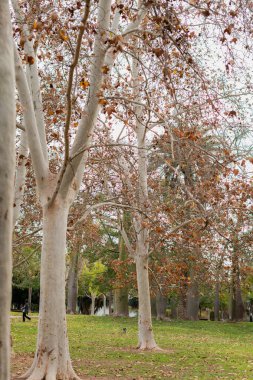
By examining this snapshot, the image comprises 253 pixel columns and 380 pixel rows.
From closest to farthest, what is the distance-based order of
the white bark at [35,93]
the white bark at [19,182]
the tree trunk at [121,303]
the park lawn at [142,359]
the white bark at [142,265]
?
the white bark at [35,93], the park lawn at [142,359], the white bark at [19,182], the white bark at [142,265], the tree trunk at [121,303]

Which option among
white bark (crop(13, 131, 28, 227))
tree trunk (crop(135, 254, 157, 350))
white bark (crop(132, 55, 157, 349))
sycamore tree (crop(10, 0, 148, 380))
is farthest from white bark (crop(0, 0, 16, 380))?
tree trunk (crop(135, 254, 157, 350))

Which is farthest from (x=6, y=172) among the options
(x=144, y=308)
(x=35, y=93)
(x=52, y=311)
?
(x=144, y=308)

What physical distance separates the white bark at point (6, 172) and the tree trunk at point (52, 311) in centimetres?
628

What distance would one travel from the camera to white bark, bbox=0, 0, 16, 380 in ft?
10.3

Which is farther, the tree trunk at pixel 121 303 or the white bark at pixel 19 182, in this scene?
the tree trunk at pixel 121 303

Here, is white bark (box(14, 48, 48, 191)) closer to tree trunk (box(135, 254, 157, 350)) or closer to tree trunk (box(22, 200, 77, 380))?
tree trunk (box(22, 200, 77, 380))

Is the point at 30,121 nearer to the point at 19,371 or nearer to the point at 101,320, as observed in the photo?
the point at 19,371

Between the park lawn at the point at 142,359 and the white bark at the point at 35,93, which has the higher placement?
the white bark at the point at 35,93

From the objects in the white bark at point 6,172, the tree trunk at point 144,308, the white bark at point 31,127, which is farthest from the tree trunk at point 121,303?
the white bark at point 6,172

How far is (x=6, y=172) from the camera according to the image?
3.26m

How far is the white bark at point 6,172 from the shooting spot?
315 cm

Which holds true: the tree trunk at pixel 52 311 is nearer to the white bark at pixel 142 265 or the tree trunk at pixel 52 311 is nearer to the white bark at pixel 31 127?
the white bark at pixel 31 127

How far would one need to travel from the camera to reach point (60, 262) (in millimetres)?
9633

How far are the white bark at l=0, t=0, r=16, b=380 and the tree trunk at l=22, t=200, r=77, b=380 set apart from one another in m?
6.28
